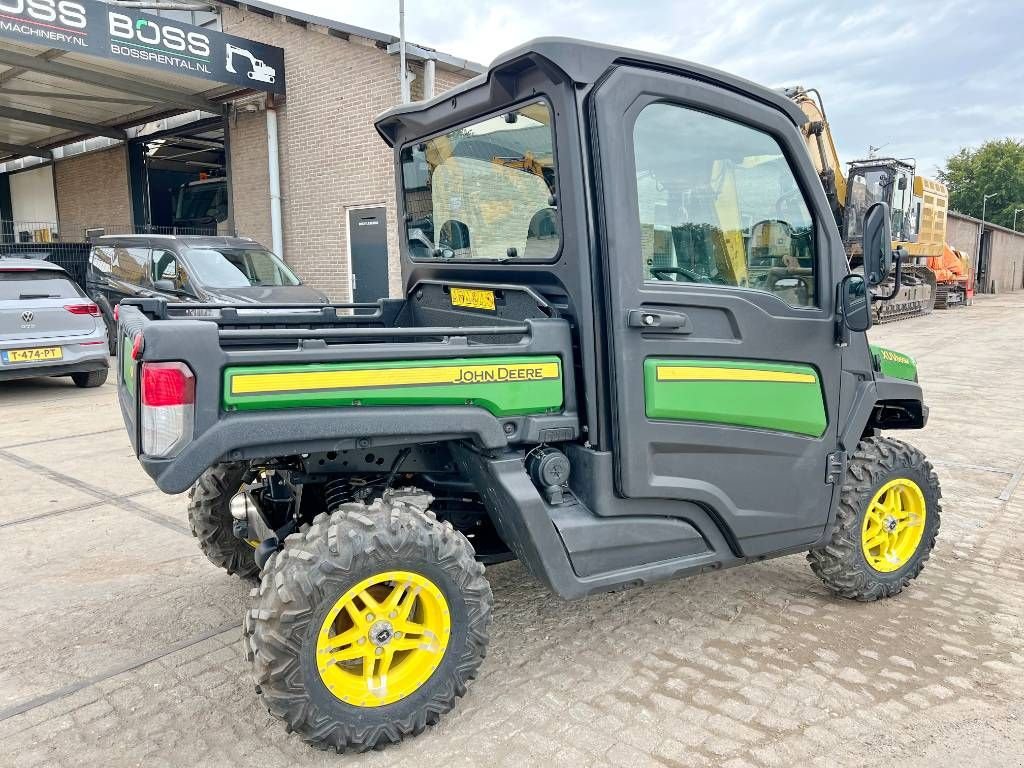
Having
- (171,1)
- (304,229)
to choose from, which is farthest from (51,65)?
(304,229)

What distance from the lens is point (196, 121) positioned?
16984mm

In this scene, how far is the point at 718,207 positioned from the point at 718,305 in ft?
1.24

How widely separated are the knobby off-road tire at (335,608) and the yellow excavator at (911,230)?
356 inches

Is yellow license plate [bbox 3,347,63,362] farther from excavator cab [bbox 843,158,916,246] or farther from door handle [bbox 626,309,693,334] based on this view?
excavator cab [bbox 843,158,916,246]

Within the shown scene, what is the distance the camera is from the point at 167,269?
1075cm

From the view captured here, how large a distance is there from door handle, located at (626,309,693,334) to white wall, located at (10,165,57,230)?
24852 millimetres

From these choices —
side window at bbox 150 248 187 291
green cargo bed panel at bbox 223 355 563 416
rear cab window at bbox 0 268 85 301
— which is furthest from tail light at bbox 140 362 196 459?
side window at bbox 150 248 187 291

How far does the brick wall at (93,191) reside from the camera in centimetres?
1983

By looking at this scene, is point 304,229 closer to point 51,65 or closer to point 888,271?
point 51,65

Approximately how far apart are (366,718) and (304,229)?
1342 centimetres

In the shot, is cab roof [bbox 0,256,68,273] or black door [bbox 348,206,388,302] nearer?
cab roof [bbox 0,256,68,273]

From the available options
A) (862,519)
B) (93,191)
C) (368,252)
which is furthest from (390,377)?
(93,191)

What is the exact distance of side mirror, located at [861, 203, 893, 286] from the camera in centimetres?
297

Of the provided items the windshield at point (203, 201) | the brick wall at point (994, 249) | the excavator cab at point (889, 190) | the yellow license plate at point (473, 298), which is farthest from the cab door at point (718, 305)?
the brick wall at point (994, 249)
